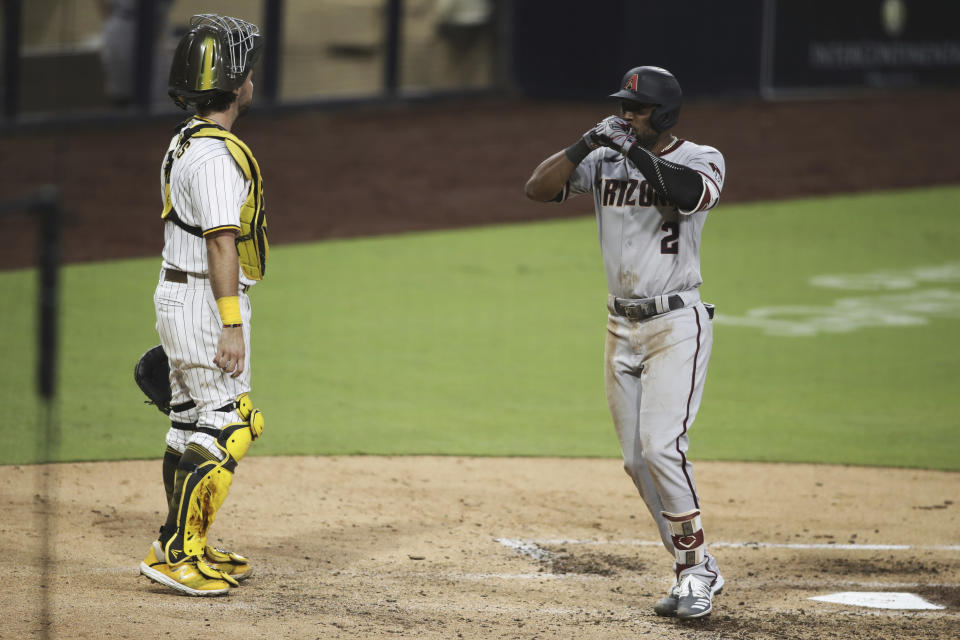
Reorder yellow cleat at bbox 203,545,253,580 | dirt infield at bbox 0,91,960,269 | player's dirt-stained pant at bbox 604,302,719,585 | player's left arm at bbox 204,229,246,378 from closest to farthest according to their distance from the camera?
player's left arm at bbox 204,229,246,378 < player's dirt-stained pant at bbox 604,302,719,585 < yellow cleat at bbox 203,545,253,580 < dirt infield at bbox 0,91,960,269

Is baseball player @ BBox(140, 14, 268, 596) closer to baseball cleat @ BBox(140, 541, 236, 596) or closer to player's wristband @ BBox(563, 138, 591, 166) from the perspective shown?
baseball cleat @ BBox(140, 541, 236, 596)

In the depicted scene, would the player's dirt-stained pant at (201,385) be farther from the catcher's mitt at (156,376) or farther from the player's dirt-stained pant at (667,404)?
the player's dirt-stained pant at (667,404)

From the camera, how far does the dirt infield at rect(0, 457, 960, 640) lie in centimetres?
455

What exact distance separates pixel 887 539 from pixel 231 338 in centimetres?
302

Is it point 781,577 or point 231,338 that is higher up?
point 231,338

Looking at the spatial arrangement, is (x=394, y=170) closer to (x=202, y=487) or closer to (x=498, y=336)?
(x=498, y=336)

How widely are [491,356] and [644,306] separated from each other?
4.15m

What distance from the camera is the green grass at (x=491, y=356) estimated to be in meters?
7.24

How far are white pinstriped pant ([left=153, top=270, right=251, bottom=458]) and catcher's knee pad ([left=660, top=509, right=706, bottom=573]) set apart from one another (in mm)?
1619

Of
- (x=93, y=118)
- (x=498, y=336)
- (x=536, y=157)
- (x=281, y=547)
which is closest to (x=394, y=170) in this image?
(x=536, y=157)

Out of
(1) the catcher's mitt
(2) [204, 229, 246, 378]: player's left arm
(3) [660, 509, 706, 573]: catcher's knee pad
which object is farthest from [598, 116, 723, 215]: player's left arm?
(1) the catcher's mitt

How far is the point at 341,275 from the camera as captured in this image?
36.0 ft

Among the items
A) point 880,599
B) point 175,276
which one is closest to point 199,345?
point 175,276

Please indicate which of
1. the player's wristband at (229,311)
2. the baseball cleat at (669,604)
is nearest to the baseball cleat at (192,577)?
the player's wristband at (229,311)
